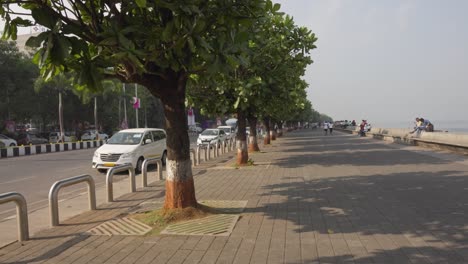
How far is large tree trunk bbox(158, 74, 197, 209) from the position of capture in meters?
6.93

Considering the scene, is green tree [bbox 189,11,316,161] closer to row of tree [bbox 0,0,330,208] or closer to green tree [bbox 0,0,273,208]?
row of tree [bbox 0,0,330,208]

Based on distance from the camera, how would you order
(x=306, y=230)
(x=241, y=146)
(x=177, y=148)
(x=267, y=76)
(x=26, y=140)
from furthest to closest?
(x=26, y=140)
(x=241, y=146)
(x=267, y=76)
(x=177, y=148)
(x=306, y=230)

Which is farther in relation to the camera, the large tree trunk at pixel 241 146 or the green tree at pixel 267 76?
the large tree trunk at pixel 241 146

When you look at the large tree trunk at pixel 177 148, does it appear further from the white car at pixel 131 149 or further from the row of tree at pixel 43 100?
the row of tree at pixel 43 100

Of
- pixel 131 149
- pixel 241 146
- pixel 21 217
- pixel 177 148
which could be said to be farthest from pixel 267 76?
pixel 21 217

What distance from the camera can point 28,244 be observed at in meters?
5.73

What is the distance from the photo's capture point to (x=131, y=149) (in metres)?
14.8

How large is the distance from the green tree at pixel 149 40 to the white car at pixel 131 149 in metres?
7.81

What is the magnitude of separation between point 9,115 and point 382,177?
4253 cm

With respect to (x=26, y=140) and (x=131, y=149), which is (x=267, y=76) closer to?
(x=131, y=149)

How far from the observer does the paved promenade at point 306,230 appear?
5.00m

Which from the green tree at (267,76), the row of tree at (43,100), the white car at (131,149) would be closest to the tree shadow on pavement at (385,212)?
the green tree at (267,76)

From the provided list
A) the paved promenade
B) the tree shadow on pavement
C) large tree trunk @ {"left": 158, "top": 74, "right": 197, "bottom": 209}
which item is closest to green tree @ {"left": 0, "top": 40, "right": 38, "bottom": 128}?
the paved promenade

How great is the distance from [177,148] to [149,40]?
2.08 metres
